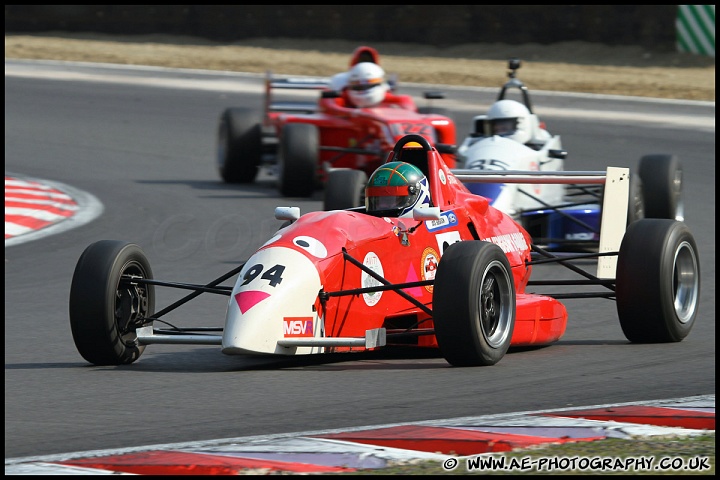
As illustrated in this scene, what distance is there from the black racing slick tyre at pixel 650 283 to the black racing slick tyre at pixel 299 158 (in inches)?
301

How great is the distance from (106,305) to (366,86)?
9613mm

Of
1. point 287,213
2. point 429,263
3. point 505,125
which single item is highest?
point 505,125

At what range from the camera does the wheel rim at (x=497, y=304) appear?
26.1ft

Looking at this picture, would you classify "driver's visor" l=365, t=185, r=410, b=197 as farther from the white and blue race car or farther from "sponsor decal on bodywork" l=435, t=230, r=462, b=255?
the white and blue race car

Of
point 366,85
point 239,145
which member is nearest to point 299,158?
point 366,85

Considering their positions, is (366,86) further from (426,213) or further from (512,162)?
(426,213)

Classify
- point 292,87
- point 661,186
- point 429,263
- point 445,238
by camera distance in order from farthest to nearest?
point 292,87 → point 661,186 → point 445,238 → point 429,263

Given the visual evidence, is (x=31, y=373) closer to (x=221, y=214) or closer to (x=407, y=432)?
(x=407, y=432)

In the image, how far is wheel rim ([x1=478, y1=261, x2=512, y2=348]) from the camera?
26.1 feet

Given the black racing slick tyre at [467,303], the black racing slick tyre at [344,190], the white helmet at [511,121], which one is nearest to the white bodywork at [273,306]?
the black racing slick tyre at [467,303]

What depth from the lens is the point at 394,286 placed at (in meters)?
7.80

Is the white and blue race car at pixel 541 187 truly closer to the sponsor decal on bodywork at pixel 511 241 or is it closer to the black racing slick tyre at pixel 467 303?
the sponsor decal on bodywork at pixel 511 241

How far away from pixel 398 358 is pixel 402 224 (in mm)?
799

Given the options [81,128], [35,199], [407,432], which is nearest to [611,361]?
[407,432]
